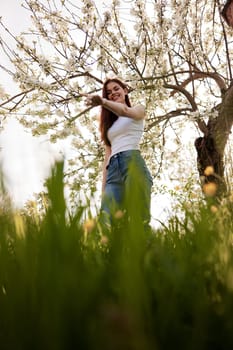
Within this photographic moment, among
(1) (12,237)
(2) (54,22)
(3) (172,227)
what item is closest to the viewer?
(1) (12,237)

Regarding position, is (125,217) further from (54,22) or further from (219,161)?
(54,22)

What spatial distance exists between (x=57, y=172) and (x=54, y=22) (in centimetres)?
832

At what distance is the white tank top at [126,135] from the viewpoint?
402cm

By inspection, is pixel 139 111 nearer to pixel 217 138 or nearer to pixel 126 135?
pixel 126 135

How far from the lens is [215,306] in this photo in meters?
0.63

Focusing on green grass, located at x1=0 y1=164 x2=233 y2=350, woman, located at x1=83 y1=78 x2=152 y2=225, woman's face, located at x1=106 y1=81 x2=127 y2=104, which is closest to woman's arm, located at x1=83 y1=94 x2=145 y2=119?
woman, located at x1=83 y1=78 x2=152 y2=225

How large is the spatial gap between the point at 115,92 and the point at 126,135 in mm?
619

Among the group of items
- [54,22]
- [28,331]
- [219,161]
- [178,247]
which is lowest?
[28,331]

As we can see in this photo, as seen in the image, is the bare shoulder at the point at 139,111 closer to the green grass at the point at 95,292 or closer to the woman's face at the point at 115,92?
the woman's face at the point at 115,92

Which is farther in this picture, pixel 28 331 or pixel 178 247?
pixel 178 247

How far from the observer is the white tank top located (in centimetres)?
402

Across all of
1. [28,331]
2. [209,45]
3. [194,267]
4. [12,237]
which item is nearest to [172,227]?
[194,267]

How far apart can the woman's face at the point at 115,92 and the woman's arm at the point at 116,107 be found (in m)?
0.61

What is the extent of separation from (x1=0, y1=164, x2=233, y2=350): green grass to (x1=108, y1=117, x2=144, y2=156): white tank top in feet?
10.7
